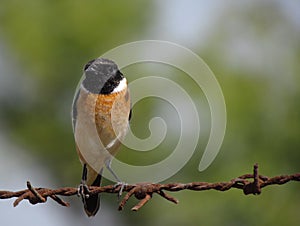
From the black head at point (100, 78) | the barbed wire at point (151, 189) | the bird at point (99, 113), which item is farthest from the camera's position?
the black head at point (100, 78)

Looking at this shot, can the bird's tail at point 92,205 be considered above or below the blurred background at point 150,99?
below

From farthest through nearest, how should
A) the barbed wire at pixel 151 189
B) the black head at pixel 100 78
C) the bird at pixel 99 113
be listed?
the black head at pixel 100 78 → the bird at pixel 99 113 → the barbed wire at pixel 151 189

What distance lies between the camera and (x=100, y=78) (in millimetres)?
5949

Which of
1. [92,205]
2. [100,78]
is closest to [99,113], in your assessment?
[100,78]

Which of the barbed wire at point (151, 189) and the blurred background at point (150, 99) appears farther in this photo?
the blurred background at point (150, 99)

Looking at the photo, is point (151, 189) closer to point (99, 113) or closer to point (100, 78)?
point (99, 113)

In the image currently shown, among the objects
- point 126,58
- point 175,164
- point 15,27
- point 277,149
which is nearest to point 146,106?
point 126,58

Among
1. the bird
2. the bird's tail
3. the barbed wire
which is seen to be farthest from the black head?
the barbed wire

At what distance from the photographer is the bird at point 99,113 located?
5812mm

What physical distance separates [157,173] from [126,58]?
190 cm

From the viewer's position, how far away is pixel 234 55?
41.8 feet

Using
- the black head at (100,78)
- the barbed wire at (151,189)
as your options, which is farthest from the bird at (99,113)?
the barbed wire at (151,189)

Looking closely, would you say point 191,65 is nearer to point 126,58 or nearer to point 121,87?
point 126,58

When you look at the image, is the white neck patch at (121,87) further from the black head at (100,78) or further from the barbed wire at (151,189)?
the barbed wire at (151,189)
